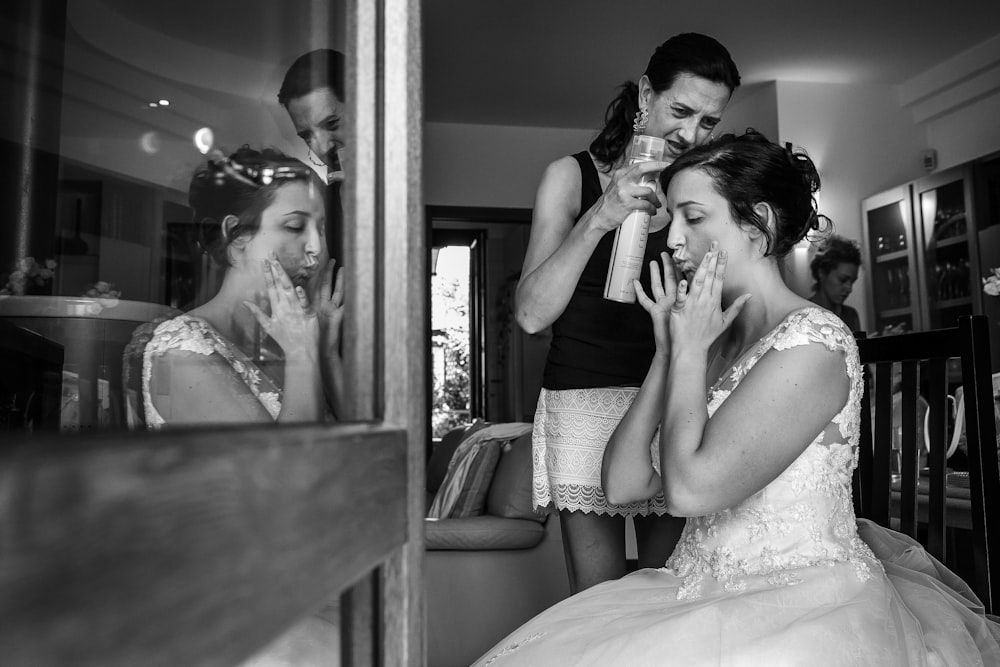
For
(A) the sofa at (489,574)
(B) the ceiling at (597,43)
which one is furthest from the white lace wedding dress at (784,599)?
(A) the sofa at (489,574)

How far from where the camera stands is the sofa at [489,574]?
248cm

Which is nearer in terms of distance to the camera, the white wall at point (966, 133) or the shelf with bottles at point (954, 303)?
the shelf with bottles at point (954, 303)

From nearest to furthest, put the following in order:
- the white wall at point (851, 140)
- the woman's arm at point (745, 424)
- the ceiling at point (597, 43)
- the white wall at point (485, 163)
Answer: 1. the woman's arm at point (745, 424)
2. the ceiling at point (597, 43)
3. the white wall at point (851, 140)
4. the white wall at point (485, 163)

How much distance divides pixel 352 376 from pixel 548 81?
5.08 meters

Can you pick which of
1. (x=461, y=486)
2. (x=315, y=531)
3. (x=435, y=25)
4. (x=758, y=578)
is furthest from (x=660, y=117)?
(x=435, y=25)

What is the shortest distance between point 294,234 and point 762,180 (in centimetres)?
105

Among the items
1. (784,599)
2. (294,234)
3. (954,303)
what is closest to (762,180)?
(784,599)

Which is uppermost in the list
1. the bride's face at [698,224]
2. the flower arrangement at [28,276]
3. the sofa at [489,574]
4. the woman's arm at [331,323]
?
the bride's face at [698,224]

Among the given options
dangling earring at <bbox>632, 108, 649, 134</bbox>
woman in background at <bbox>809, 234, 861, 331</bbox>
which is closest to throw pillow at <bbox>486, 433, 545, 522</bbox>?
dangling earring at <bbox>632, 108, 649, 134</bbox>

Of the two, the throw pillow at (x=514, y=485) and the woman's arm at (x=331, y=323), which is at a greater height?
the woman's arm at (x=331, y=323)

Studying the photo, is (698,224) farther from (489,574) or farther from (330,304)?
(489,574)

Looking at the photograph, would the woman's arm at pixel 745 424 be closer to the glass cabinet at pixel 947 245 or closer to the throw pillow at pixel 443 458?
the throw pillow at pixel 443 458

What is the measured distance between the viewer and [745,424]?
3.62 feet

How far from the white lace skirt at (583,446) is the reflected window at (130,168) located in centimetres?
90
